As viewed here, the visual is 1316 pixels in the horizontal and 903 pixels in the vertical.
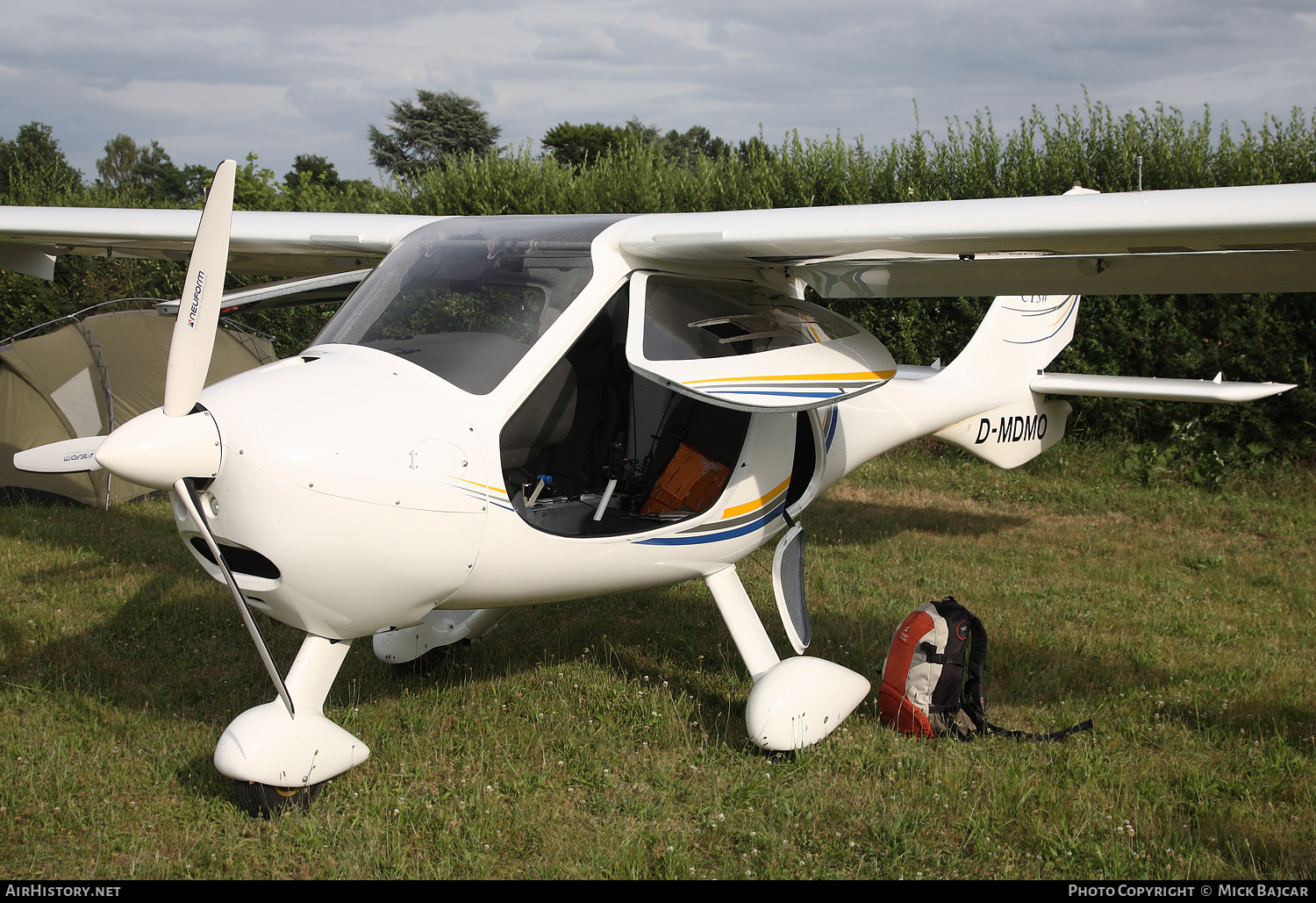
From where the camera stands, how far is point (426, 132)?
135 feet

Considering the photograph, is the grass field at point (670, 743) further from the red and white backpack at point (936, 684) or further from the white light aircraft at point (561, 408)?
the white light aircraft at point (561, 408)

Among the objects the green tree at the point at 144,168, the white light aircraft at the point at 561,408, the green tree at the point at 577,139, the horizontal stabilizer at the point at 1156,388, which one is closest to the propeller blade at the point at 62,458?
the white light aircraft at the point at 561,408

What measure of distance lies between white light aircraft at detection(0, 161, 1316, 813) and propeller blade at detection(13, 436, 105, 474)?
2cm

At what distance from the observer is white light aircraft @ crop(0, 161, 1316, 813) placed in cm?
299

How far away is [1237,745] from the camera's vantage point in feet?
13.7

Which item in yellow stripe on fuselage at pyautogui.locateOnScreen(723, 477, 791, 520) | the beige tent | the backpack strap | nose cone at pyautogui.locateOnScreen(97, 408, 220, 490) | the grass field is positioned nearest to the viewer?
nose cone at pyautogui.locateOnScreen(97, 408, 220, 490)

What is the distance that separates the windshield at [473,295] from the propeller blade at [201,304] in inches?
26.7

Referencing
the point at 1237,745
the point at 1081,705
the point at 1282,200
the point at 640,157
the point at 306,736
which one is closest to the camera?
the point at 1282,200

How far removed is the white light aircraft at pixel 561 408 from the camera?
9.82 feet

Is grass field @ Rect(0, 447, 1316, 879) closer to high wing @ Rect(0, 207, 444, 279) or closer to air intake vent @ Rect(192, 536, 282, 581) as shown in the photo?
air intake vent @ Rect(192, 536, 282, 581)

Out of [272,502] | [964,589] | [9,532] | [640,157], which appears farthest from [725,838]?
[640,157]

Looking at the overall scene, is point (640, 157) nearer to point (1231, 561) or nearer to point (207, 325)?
point (1231, 561)

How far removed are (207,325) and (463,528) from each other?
1065 mm

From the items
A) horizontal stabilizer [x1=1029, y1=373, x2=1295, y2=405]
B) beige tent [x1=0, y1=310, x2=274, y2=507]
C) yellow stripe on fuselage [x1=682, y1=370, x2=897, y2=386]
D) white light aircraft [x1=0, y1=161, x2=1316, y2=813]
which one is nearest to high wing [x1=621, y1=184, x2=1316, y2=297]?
white light aircraft [x1=0, y1=161, x2=1316, y2=813]
